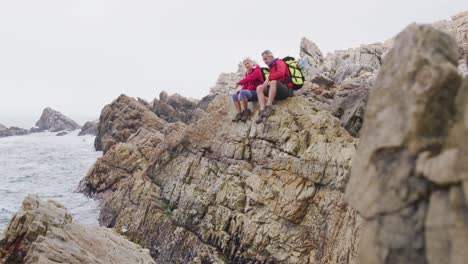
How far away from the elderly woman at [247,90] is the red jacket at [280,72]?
0.81 m

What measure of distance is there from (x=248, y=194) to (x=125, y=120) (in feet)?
87.8

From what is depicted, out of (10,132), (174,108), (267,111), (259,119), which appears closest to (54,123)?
(10,132)

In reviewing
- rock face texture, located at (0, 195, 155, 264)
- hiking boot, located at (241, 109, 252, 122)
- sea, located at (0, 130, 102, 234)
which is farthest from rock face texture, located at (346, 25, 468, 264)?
sea, located at (0, 130, 102, 234)

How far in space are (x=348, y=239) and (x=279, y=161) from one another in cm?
358

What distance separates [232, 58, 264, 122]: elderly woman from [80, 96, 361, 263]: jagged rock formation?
48 centimetres

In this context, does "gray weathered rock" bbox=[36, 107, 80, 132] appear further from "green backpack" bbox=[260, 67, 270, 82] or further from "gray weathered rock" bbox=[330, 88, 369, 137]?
"gray weathered rock" bbox=[330, 88, 369, 137]

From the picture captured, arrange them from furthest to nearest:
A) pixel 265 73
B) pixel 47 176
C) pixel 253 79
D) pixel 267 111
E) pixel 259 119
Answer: pixel 47 176 < pixel 265 73 < pixel 253 79 < pixel 259 119 < pixel 267 111

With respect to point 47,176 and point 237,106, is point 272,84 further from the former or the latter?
point 47,176

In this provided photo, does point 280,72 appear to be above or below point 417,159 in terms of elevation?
above

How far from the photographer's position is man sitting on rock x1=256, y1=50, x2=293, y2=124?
14992 millimetres

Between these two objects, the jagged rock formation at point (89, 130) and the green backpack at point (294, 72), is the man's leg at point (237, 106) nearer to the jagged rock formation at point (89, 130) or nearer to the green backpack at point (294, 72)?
the green backpack at point (294, 72)

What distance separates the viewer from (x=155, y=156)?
771 inches

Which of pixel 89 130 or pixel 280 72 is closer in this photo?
pixel 280 72

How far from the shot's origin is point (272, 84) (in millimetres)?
14875
